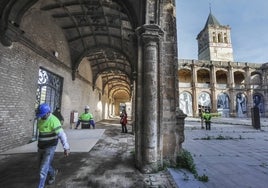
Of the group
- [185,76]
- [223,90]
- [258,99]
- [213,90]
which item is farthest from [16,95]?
[258,99]

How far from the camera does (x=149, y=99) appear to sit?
434cm

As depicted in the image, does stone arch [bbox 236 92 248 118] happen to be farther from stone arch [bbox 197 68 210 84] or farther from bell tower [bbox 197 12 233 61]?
bell tower [bbox 197 12 233 61]

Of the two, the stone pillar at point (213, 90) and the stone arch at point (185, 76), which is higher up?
the stone arch at point (185, 76)

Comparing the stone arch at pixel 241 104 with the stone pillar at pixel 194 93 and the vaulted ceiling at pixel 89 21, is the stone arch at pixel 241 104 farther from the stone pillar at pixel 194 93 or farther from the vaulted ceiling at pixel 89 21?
the vaulted ceiling at pixel 89 21

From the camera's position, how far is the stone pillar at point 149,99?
4191 millimetres

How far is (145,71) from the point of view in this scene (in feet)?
14.7

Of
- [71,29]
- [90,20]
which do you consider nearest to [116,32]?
[90,20]

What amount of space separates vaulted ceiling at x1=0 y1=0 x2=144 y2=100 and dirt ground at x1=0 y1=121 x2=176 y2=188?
3132 millimetres

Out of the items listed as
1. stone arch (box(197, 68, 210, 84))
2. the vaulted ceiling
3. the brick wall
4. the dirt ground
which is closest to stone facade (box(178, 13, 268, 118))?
stone arch (box(197, 68, 210, 84))

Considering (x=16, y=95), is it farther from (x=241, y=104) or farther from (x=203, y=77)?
(x=241, y=104)

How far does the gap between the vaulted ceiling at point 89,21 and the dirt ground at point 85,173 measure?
123 inches

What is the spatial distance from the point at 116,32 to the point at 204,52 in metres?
50.9

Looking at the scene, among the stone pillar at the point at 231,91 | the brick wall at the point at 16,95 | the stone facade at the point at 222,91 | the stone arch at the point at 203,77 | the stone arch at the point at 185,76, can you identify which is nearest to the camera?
the brick wall at the point at 16,95

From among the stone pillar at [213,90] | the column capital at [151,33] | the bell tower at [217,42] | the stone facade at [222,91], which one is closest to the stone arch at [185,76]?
Answer: the stone facade at [222,91]
